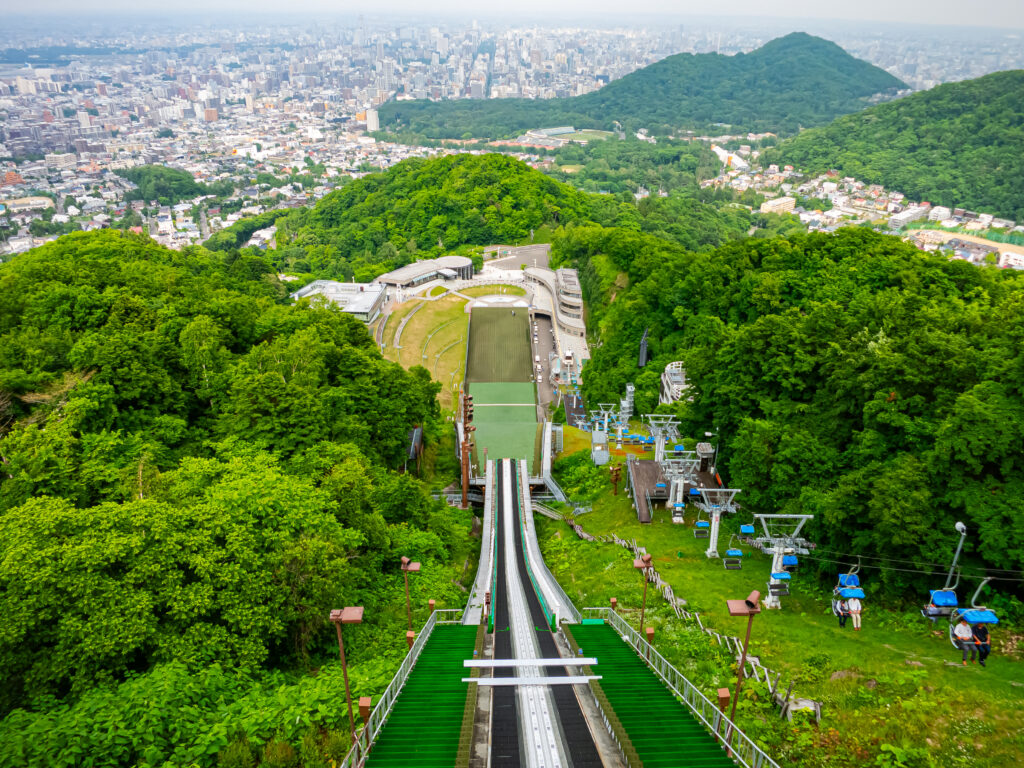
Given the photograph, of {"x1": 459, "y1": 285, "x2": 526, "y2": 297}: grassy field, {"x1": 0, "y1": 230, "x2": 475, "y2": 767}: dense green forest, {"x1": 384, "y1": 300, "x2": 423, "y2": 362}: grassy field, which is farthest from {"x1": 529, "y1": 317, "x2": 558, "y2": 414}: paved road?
{"x1": 0, "y1": 230, "x2": 475, "y2": 767}: dense green forest

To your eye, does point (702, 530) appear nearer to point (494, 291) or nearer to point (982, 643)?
point (982, 643)

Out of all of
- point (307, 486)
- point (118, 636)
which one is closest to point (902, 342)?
point (307, 486)

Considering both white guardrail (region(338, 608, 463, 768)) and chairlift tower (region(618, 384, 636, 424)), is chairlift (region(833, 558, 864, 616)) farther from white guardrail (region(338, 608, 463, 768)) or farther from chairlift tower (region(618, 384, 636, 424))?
chairlift tower (region(618, 384, 636, 424))

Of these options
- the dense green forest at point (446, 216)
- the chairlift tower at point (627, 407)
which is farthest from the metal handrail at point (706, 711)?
the dense green forest at point (446, 216)

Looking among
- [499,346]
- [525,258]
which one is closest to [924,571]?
[499,346]

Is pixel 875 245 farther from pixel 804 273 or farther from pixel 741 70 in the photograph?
pixel 741 70

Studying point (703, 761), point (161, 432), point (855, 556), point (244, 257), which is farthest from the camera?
point (244, 257)
